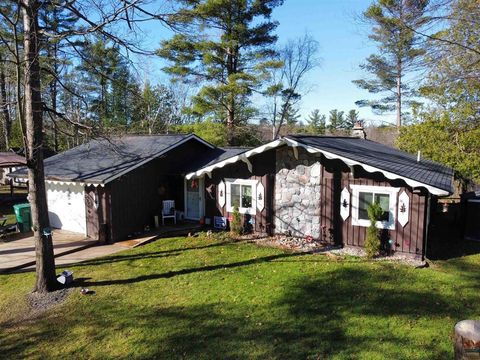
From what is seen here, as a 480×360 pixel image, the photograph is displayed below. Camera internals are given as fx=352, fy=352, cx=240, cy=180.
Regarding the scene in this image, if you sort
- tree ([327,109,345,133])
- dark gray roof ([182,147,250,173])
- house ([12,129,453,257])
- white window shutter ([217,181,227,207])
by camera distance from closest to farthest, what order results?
house ([12,129,453,257]), white window shutter ([217,181,227,207]), dark gray roof ([182,147,250,173]), tree ([327,109,345,133])

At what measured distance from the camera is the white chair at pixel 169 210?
13.8 metres

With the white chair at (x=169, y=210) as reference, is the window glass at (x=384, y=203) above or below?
above

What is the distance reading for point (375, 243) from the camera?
9453 mm

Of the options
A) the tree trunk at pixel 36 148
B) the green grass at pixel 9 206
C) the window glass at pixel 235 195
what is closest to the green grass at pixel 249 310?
the tree trunk at pixel 36 148

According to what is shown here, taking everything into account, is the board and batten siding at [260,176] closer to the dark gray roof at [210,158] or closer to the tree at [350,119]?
the dark gray roof at [210,158]

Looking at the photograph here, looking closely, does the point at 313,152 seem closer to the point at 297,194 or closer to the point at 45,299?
the point at 297,194

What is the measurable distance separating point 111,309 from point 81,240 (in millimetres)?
5845

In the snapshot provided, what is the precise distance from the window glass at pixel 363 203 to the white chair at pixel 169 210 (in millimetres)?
7109

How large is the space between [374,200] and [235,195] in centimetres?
482

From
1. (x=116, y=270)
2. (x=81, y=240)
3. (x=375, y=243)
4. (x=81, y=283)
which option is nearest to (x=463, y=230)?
(x=375, y=243)

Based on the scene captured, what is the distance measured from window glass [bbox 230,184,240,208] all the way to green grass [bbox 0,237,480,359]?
3.29 m

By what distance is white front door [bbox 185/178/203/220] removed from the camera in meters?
13.8

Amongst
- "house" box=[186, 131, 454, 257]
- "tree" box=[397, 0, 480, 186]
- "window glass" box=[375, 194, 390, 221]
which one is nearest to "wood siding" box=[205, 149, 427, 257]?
"house" box=[186, 131, 454, 257]

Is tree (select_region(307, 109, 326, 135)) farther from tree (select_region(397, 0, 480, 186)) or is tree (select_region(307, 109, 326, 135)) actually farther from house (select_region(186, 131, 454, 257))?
house (select_region(186, 131, 454, 257))
